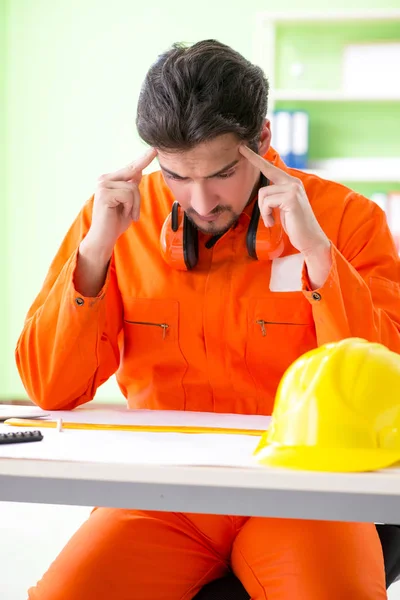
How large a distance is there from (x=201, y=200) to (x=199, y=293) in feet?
0.76

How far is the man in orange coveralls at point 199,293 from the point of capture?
1.40 m

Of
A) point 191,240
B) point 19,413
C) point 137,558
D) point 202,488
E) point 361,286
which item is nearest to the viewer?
point 202,488

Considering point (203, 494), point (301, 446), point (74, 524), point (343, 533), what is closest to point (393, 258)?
point (343, 533)

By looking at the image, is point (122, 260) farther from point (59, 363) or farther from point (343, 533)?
point (343, 533)

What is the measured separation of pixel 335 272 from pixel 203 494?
0.73 meters

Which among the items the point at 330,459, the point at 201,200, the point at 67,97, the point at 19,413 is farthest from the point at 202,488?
the point at 67,97

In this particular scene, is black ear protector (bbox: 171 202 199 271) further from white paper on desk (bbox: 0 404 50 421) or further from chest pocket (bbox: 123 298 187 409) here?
white paper on desk (bbox: 0 404 50 421)

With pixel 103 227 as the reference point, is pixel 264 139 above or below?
above

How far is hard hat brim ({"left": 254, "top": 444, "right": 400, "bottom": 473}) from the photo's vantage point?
0.99 m

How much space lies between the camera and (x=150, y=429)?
1358mm

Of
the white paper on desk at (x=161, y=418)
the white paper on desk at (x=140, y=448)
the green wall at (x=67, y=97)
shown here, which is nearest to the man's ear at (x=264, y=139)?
the white paper on desk at (x=161, y=418)

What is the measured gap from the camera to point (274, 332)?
5.62ft

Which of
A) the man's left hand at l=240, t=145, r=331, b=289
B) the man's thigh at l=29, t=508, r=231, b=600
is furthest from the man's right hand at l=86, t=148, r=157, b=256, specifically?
the man's thigh at l=29, t=508, r=231, b=600

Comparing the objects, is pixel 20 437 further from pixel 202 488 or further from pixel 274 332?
pixel 274 332
